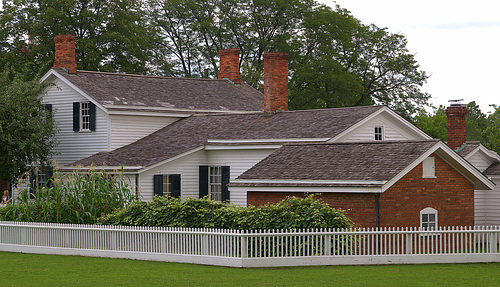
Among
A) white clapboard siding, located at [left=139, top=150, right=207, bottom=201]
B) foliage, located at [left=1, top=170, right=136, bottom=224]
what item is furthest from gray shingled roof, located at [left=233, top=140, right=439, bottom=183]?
white clapboard siding, located at [left=139, top=150, right=207, bottom=201]

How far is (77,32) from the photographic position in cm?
4753

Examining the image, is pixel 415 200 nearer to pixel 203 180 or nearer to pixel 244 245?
pixel 244 245

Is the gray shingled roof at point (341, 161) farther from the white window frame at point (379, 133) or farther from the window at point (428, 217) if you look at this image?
the white window frame at point (379, 133)

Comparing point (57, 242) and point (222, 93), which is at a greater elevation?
point (222, 93)

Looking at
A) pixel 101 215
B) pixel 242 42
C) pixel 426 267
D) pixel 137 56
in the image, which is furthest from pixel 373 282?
pixel 242 42

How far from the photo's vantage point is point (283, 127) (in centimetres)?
2947

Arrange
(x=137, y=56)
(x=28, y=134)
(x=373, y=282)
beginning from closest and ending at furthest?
(x=373, y=282) → (x=28, y=134) → (x=137, y=56)

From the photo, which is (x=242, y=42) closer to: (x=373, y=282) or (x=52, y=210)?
(x=52, y=210)

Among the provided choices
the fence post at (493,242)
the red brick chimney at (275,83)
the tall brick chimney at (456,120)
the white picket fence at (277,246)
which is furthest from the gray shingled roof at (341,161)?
the tall brick chimney at (456,120)

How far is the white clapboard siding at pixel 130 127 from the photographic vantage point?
107 feet

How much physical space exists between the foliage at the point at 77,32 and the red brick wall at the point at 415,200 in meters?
26.8

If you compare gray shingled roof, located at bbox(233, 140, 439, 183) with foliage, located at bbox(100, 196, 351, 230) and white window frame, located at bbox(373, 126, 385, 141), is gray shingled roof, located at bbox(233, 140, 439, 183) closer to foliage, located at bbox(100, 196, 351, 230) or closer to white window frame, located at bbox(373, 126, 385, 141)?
foliage, located at bbox(100, 196, 351, 230)

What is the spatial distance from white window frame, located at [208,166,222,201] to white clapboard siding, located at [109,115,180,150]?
14.9ft

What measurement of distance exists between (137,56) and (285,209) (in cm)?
3151
